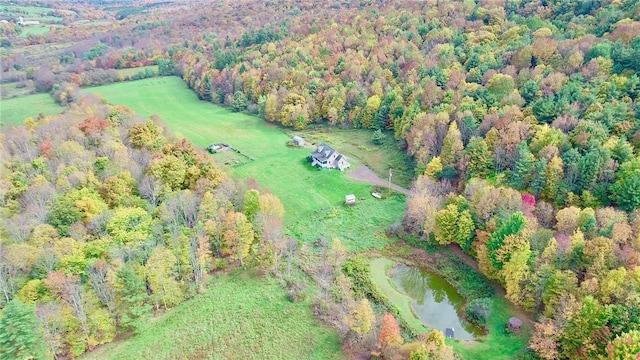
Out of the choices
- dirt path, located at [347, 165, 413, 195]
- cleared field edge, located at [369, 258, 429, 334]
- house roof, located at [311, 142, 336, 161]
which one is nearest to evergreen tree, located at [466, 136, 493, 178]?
dirt path, located at [347, 165, 413, 195]

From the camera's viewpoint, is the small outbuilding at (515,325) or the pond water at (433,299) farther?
the pond water at (433,299)

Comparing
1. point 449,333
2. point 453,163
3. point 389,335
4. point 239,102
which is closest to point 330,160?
point 453,163

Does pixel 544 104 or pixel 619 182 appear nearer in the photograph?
pixel 619 182

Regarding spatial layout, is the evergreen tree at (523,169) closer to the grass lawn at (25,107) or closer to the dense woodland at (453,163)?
the dense woodland at (453,163)

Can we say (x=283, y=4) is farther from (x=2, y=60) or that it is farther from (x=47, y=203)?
(x=47, y=203)

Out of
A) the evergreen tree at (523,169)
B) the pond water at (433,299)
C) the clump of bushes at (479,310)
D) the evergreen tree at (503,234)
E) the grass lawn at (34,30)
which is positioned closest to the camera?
the clump of bushes at (479,310)

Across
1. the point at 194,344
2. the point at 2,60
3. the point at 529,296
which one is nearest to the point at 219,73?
the point at 2,60

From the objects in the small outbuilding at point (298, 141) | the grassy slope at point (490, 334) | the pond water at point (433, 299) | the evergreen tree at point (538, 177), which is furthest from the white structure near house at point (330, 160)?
the evergreen tree at point (538, 177)
